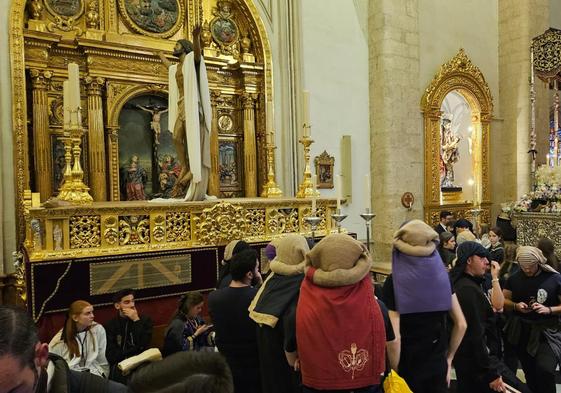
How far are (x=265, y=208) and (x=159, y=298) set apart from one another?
1846 millimetres

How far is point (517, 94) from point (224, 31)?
26.7ft

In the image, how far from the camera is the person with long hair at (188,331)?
397 centimetres

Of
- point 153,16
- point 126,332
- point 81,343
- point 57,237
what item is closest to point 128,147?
point 153,16

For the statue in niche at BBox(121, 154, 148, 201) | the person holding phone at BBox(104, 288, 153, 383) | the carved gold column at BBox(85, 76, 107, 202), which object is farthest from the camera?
the statue in niche at BBox(121, 154, 148, 201)

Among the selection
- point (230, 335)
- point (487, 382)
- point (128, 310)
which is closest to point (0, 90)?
point (128, 310)

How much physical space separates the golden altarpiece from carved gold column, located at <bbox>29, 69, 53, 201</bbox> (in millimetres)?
17

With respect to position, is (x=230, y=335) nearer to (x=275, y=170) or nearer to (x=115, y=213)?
(x=115, y=213)

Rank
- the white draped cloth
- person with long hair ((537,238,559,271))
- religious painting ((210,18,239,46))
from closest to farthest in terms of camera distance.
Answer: person with long hair ((537,238,559,271))
the white draped cloth
religious painting ((210,18,239,46))

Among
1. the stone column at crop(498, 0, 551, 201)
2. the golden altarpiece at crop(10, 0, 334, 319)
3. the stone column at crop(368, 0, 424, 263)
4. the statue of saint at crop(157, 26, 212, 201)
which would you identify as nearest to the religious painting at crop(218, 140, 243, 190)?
the golden altarpiece at crop(10, 0, 334, 319)

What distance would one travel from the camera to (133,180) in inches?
349

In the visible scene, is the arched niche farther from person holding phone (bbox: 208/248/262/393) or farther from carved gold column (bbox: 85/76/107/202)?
person holding phone (bbox: 208/248/262/393)

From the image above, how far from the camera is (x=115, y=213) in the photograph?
5.34 metres

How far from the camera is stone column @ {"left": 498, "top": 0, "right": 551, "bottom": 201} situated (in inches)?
488

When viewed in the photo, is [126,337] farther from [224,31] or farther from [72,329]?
[224,31]
